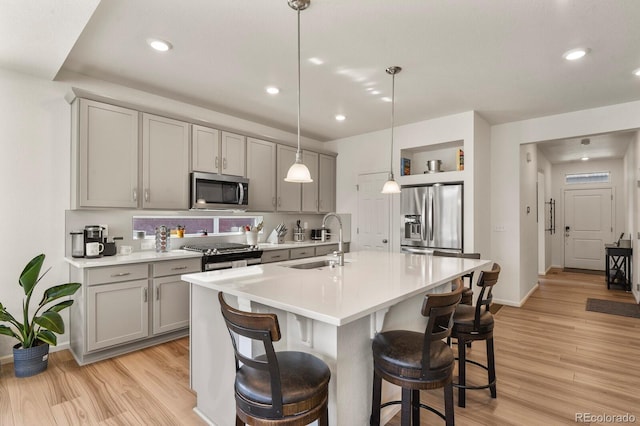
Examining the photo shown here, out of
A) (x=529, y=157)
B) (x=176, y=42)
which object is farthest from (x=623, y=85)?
(x=176, y=42)

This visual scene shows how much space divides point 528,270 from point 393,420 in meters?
4.24

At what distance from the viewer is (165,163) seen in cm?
354

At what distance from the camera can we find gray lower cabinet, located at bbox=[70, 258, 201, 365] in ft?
9.24

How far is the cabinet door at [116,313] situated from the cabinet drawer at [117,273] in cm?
4

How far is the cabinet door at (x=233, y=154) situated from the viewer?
4.07 metres

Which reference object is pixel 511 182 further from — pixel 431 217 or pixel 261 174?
pixel 261 174

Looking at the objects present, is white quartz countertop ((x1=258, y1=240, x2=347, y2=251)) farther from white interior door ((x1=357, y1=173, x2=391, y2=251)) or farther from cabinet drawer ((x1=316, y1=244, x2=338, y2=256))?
white interior door ((x1=357, y1=173, x2=391, y2=251))

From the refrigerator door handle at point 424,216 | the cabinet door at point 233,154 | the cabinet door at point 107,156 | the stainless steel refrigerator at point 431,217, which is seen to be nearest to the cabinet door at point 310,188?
the cabinet door at point 233,154

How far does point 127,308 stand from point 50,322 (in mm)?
581

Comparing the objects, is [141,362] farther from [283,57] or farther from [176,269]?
[283,57]

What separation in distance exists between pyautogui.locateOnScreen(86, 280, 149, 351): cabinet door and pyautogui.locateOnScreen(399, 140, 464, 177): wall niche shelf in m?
3.76

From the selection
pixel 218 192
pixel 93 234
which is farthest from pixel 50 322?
pixel 218 192

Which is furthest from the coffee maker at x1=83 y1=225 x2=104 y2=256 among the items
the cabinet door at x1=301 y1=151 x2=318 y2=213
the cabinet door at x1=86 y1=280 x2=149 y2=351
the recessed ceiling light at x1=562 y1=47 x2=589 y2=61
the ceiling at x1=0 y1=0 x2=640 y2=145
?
the recessed ceiling light at x1=562 y1=47 x2=589 y2=61

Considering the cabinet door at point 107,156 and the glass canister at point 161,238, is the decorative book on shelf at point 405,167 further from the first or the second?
the cabinet door at point 107,156
